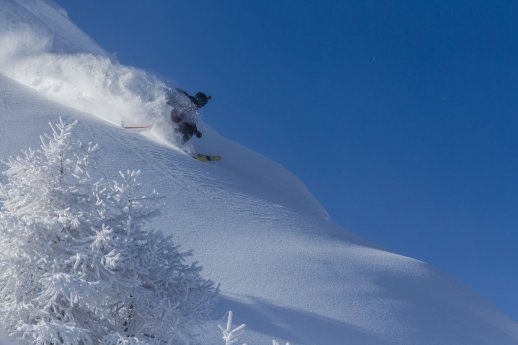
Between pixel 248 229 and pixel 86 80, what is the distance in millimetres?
16566

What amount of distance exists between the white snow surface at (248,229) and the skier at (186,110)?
565 mm

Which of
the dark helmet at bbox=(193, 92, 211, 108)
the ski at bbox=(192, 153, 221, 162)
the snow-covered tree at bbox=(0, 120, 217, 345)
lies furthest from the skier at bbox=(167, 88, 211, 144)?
the snow-covered tree at bbox=(0, 120, 217, 345)

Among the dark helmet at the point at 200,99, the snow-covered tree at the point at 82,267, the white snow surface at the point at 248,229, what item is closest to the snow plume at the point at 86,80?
the white snow surface at the point at 248,229

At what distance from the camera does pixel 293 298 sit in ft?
50.2

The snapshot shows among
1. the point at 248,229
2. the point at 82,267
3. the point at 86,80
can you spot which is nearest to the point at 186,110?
the point at 86,80

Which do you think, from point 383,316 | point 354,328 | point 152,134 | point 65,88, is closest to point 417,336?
point 383,316

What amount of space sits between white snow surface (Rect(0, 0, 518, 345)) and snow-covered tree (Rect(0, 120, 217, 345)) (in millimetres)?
1663

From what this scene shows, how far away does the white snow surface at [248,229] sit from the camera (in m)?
15.0

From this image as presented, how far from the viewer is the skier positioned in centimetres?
2949

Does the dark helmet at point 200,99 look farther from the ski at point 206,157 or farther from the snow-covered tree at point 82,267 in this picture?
the snow-covered tree at point 82,267

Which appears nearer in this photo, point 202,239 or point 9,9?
point 202,239

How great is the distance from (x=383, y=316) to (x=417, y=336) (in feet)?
3.24

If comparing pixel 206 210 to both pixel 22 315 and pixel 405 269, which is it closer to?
pixel 405 269

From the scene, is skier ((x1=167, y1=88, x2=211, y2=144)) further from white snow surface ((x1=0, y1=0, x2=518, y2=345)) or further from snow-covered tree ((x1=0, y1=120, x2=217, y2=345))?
snow-covered tree ((x1=0, y1=120, x2=217, y2=345))
